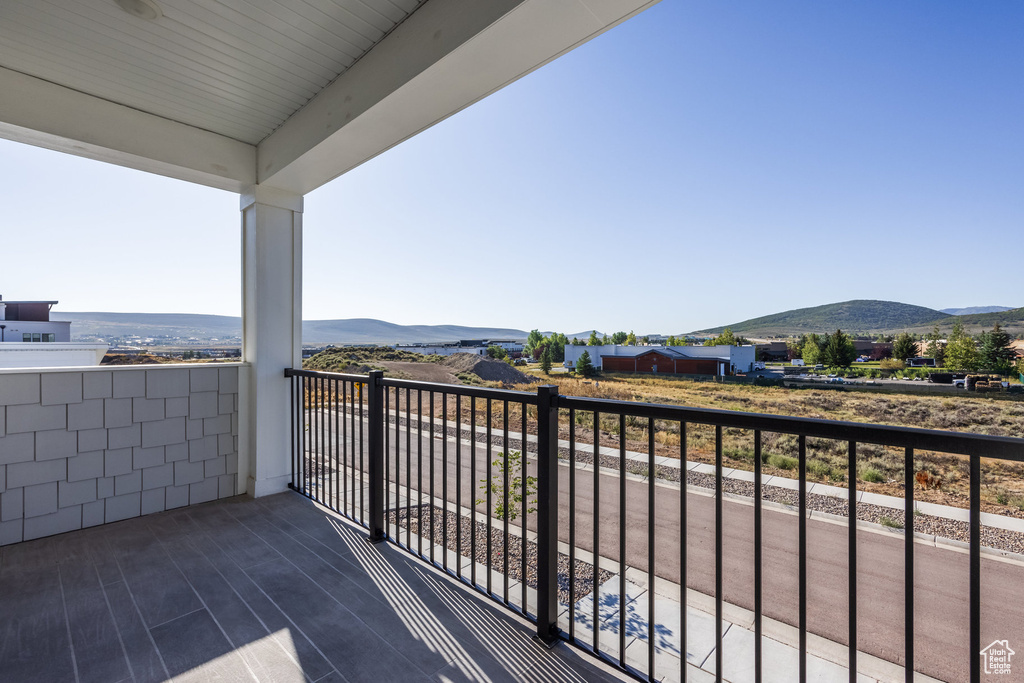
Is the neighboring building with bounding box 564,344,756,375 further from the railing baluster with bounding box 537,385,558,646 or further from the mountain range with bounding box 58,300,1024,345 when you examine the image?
the railing baluster with bounding box 537,385,558,646

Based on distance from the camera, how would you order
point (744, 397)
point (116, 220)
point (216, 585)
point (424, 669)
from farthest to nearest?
point (744, 397), point (116, 220), point (216, 585), point (424, 669)

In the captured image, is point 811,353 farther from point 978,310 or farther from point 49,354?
point 49,354

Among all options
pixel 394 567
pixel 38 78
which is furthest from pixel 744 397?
pixel 38 78

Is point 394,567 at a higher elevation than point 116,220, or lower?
lower

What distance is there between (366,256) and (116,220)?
5730 mm

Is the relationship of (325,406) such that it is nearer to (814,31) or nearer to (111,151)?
(111,151)

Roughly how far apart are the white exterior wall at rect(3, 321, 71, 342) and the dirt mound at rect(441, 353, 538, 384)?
121 inches

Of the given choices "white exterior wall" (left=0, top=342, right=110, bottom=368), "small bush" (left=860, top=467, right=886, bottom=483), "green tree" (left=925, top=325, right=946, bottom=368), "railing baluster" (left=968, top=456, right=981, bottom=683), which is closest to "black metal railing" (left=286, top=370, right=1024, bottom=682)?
"railing baluster" (left=968, top=456, right=981, bottom=683)

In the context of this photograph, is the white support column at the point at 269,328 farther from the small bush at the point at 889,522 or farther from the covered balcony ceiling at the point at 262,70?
the small bush at the point at 889,522

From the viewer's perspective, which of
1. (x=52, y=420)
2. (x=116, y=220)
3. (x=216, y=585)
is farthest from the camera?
(x=116, y=220)

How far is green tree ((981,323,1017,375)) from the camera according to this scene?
3.00 meters

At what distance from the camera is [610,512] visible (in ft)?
12.8

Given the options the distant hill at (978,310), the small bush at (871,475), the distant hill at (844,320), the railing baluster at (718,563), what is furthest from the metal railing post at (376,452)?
the distant hill at (978,310)

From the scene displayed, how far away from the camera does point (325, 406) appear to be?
3.10m
